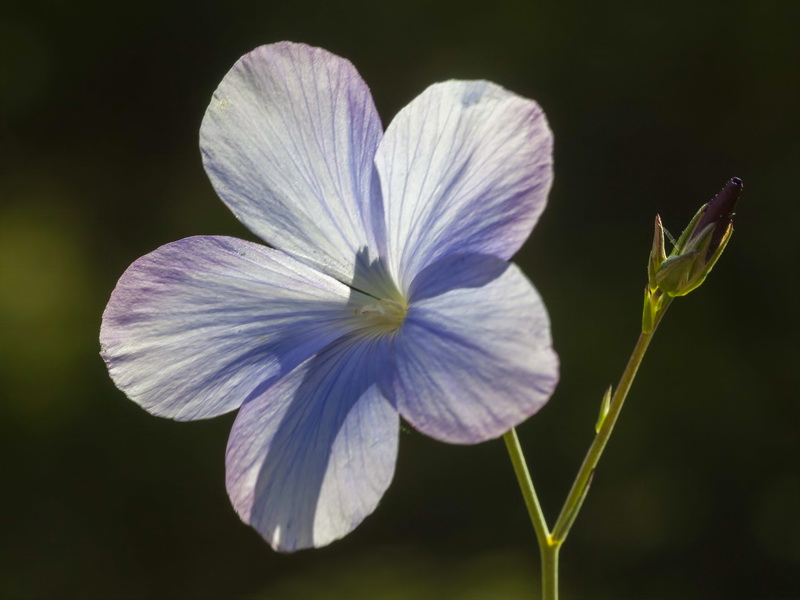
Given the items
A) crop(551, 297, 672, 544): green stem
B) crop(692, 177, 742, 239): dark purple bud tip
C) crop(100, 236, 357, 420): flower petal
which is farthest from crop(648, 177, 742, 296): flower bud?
crop(100, 236, 357, 420): flower petal

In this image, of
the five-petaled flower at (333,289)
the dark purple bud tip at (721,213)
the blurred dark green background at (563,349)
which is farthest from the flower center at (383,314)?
the blurred dark green background at (563,349)

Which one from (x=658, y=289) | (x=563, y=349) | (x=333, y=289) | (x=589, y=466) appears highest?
(x=333, y=289)

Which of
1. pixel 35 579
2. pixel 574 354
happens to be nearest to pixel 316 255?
pixel 574 354

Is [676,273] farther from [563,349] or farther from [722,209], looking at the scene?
[563,349]

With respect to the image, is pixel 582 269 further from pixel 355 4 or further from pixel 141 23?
pixel 141 23

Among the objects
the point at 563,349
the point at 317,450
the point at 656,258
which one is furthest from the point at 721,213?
the point at 563,349
